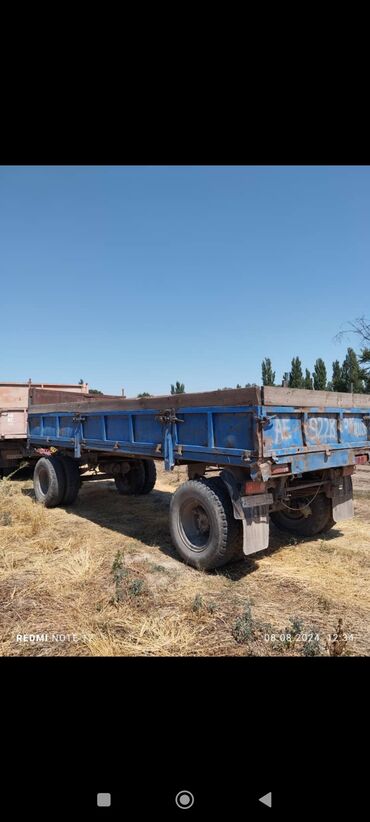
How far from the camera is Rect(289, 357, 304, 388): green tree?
36172 mm

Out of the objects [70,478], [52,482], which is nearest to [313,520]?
[70,478]

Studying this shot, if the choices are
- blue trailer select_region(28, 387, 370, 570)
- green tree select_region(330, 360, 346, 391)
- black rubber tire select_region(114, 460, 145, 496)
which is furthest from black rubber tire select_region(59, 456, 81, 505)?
green tree select_region(330, 360, 346, 391)

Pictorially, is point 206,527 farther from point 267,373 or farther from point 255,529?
point 267,373

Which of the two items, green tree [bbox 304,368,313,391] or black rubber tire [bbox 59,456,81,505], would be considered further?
green tree [bbox 304,368,313,391]

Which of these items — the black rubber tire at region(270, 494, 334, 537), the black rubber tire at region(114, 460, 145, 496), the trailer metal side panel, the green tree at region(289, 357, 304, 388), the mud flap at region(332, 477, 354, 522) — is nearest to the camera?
the trailer metal side panel

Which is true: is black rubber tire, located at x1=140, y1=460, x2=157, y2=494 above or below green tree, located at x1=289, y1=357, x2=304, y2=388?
below

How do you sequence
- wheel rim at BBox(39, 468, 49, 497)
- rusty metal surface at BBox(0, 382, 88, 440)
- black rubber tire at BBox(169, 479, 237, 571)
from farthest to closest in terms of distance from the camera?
rusty metal surface at BBox(0, 382, 88, 440) < wheel rim at BBox(39, 468, 49, 497) < black rubber tire at BBox(169, 479, 237, 571)

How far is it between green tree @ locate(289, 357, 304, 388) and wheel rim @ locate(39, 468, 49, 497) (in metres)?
30.7

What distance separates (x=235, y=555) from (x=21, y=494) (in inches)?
230

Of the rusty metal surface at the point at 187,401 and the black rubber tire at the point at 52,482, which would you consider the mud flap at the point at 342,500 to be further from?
the black rubber tire at the point at 52,482

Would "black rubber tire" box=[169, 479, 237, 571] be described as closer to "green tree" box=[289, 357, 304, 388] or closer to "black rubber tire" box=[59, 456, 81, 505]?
"black rubber tire" box=[59, 456, 81, 505]

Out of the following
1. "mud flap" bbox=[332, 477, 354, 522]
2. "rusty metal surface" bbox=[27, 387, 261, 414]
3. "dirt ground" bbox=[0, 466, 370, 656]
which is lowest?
"dirt ground" bbox=[0, 466, 370, 656]

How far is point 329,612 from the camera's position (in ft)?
11.1
